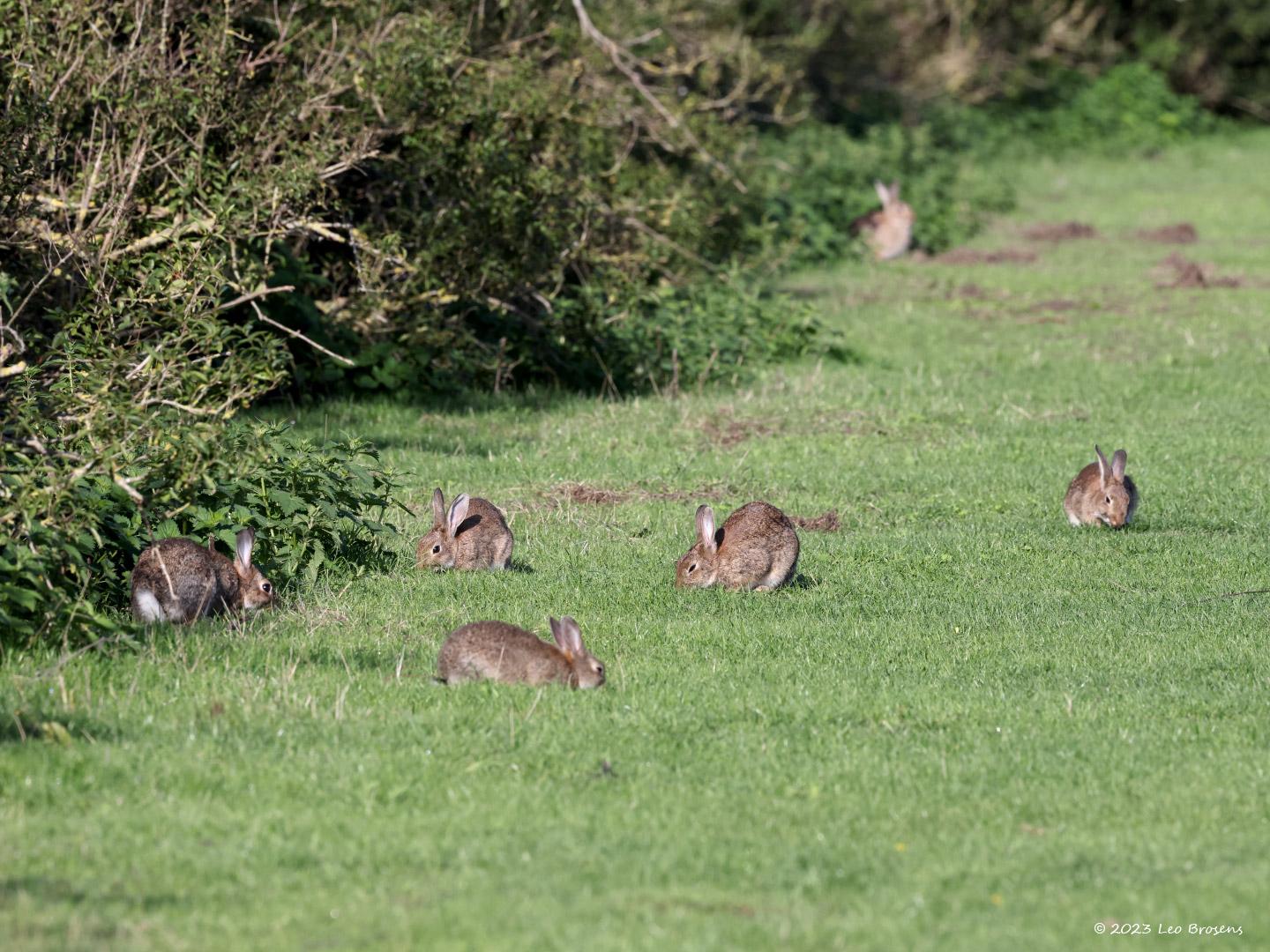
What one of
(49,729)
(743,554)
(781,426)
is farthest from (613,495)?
(49,729)

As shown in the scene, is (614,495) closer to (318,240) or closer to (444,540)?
(444,540)

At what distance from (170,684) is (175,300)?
4276 millimetres

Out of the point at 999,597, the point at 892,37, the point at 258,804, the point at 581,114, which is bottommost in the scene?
the point at 258,804

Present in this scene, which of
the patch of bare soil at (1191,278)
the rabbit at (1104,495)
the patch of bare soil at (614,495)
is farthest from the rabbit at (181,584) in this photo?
the patch of bare soil at (1191,278)

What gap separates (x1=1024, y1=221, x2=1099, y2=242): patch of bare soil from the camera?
27594 millimetres

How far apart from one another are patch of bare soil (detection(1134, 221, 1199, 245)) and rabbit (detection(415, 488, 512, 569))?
62.4 ft

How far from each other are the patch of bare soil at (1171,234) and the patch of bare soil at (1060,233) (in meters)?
0.77

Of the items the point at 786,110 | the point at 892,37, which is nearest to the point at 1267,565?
the point at 786,110

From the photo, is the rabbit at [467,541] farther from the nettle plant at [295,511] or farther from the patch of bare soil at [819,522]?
the patch of bare soil at [819,522]

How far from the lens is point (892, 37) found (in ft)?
117

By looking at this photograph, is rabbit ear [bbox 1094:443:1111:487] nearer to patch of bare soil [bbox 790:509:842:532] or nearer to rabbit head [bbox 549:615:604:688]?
patch of bare soil [bbox 790:509:842:532]

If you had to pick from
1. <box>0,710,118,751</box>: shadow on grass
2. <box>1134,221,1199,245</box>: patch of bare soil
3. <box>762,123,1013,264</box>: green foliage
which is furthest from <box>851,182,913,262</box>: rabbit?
<box>0,710,118,751</box>: shadow on grass

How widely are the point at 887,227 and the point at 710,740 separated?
1966 cm

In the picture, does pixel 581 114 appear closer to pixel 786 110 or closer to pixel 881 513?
pixel 881 513
